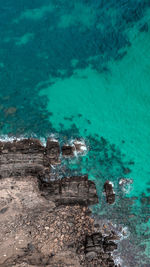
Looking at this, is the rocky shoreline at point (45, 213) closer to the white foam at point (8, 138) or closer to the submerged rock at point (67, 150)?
the submerged rock at point (67, 150)

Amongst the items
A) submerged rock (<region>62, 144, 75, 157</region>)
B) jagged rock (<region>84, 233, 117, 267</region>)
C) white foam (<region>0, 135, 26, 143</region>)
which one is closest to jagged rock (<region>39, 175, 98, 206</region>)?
submerged rock (<region>62, 144, 75, 157</region>)

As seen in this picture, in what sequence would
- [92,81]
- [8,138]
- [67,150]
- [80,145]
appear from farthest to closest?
[92,81]
[80,145]
[67,150]
[8,138]

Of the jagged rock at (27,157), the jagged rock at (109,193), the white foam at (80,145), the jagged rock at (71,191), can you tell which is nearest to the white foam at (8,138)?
the jagged rock at (27,157)

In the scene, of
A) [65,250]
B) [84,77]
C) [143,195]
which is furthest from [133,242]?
[84,77]

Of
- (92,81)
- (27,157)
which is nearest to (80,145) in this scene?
(27,157)

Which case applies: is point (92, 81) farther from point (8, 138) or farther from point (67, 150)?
point (8, 138)

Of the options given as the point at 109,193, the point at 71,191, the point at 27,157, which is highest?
the point at 27,157
